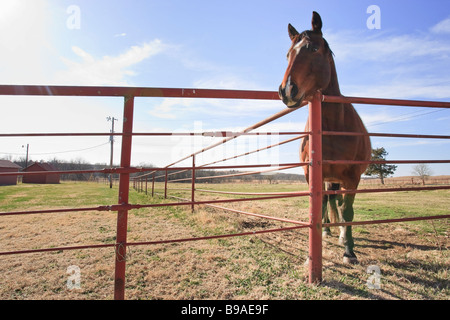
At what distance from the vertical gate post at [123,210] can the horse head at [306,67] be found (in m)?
1.16

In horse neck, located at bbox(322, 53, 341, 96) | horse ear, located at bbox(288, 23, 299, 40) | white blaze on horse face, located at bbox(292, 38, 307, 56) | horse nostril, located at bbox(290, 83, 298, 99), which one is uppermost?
horse ear, located at bbox(288, 23, 299, 40)

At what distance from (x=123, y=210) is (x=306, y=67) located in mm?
1977

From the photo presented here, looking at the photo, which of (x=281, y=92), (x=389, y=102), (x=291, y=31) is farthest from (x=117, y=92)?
(x=291, y=31)

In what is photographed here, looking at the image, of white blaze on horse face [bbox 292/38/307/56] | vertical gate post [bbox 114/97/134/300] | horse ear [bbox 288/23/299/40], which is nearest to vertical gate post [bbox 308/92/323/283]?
white blaze on horse face [bbox 292/38/307/56]

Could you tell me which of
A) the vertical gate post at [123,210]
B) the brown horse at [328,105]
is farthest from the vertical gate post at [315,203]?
the vertical gate post at [123,210]

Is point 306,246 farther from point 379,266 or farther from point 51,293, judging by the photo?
point 51,293

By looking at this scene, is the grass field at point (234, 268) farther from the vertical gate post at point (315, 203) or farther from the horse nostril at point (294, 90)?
the horse nostril at point (294, 90)

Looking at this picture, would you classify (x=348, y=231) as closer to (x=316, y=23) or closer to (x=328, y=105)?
(x=328, y=105)

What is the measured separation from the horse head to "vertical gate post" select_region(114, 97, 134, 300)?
116cm

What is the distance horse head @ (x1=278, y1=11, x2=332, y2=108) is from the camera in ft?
6.27

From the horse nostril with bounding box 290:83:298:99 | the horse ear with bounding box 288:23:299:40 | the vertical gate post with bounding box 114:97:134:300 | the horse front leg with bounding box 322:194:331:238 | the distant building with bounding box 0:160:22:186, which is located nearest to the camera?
the vertical gate post with bounding box 114:97:134:300

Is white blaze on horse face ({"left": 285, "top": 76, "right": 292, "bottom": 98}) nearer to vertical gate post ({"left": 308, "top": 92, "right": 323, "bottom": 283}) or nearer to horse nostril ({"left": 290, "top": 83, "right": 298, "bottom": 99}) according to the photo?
horse nostril ({"left": 290, "top": 83, "right": 298, "bottom": 99})

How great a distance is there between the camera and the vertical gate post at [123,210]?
147cm
